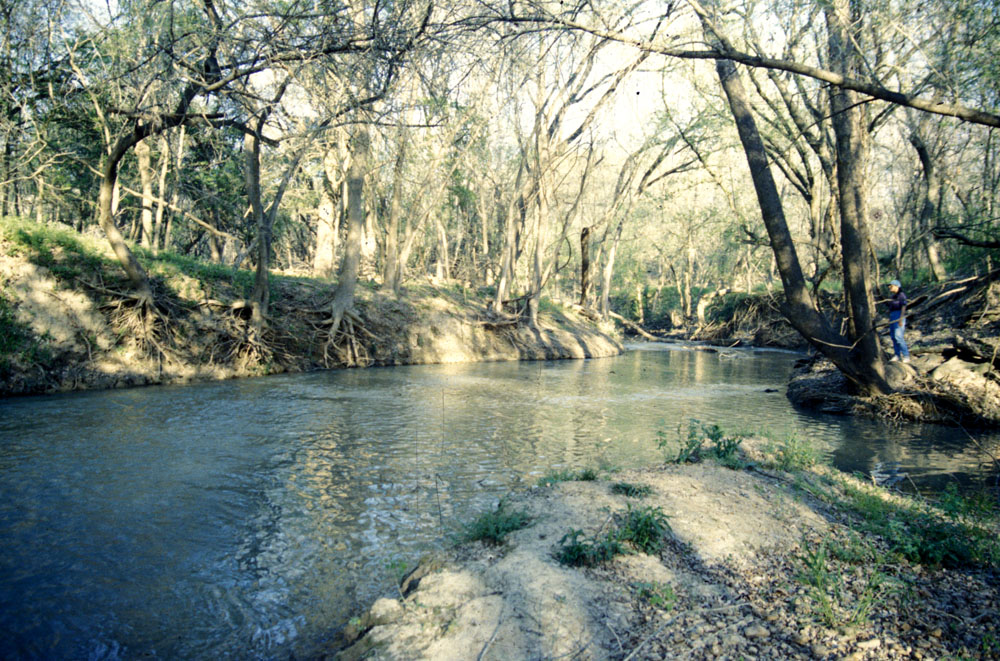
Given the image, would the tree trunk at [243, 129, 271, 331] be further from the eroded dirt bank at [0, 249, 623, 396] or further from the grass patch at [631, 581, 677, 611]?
the grass patch at [631, 581, 677, 611]

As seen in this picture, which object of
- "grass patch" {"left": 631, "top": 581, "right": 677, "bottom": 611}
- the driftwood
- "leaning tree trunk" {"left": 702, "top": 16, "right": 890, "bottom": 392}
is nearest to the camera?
"grass patch" {"left": 631, "top": 581, "right": 677, "bottom": 611}

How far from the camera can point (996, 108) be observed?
820cm

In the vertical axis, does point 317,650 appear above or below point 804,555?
below

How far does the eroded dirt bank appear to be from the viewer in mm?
12359

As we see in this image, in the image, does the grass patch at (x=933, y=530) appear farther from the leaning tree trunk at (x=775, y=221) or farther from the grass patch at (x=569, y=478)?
the leaning tree trunk at (x=775, y=221)

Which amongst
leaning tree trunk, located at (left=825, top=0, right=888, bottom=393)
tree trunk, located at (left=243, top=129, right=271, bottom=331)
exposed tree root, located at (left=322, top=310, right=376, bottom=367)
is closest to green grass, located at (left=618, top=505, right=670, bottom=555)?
leaning tree trunk, located at (left=825, top=0, right=888, bottom=393)

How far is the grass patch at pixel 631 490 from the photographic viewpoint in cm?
541

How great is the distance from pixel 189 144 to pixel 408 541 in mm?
23603

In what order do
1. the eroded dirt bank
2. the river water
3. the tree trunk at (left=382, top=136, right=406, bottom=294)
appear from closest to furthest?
the river water
the eroded dirt bank
the tree trunk at (left=382, top=136, right=406, bottom=294)

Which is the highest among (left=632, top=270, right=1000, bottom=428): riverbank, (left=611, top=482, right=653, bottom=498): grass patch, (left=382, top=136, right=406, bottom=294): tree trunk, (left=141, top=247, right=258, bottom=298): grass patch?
(left=382, top=136, right=406, bottom=294): tree trunk

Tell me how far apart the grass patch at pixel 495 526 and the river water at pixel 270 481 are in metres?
0.46

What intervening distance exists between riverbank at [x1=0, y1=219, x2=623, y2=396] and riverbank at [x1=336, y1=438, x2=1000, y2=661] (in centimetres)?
1173

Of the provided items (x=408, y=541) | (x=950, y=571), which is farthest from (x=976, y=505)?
(x=408, y=541)

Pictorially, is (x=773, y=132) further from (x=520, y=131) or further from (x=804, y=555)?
(x=804, y=555)
